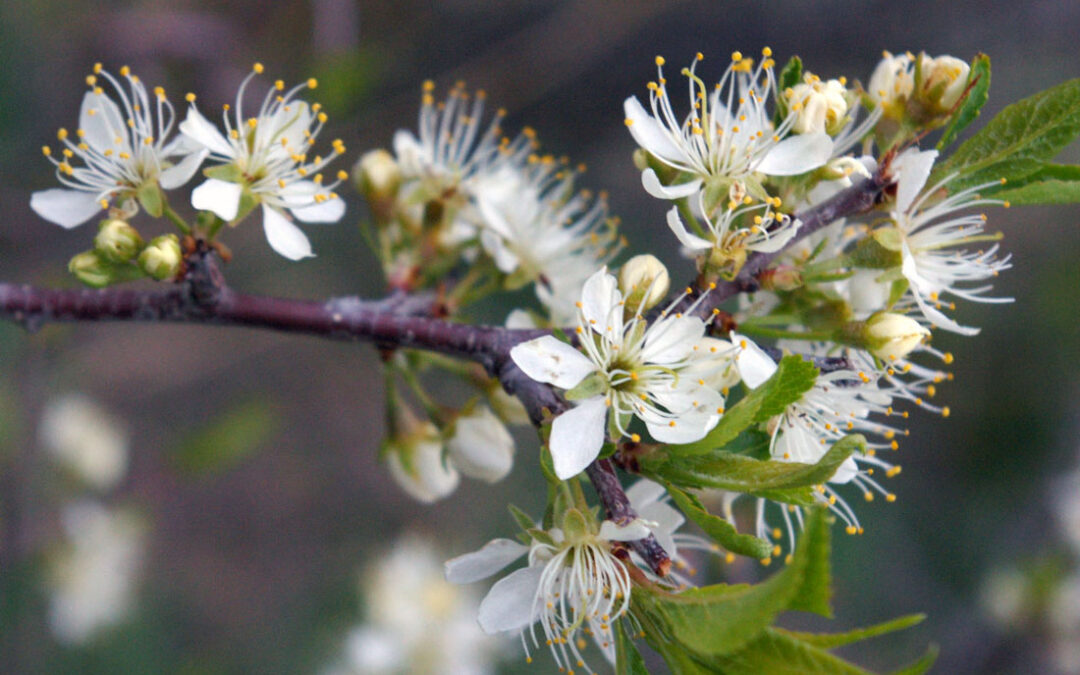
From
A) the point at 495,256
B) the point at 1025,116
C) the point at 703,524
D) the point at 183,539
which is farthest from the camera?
the point at 183,539

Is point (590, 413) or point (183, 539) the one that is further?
point (183, 539)

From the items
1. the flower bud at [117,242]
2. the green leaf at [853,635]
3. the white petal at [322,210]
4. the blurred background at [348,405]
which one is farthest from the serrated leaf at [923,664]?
the blurred background at [348,405]

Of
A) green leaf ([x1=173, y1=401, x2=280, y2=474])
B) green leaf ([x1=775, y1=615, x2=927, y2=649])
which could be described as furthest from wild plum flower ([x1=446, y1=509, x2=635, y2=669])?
green leaf ([x1=173, y1=401, x2=280, y2=474])

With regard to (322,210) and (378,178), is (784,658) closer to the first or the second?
(322,210)

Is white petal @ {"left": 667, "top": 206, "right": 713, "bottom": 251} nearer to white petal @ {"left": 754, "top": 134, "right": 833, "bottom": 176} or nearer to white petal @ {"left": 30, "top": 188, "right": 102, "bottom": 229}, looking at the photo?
white petal @ {"left": 754, "top": 134, "right": 833, "bottom": 176}

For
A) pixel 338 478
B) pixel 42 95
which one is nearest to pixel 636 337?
pixel 42 95

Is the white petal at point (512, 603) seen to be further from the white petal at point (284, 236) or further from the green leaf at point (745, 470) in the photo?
the white petal at point (284, 236)

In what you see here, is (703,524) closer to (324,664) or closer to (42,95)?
(324,664)
